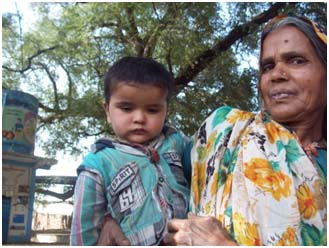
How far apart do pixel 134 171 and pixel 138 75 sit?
36 cm

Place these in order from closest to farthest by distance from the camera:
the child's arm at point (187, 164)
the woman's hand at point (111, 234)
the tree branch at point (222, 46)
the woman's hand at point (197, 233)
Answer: the woman's hand at point (197, 233)
the woman's hand at point (111, 234)
the child's arm at point (187, 164)
the tree branch at point (222, 46)

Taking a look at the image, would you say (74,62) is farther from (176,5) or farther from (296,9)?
(296,9)

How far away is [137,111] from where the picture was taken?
5.77 ft

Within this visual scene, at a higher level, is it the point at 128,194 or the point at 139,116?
the point at 139,116

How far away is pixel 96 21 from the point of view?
7.28 metres

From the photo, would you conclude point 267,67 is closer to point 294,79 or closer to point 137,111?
point 294,79

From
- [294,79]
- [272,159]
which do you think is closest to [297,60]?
[294,79]

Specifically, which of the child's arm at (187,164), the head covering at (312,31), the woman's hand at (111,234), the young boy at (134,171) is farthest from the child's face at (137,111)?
the head covering at (312,31)

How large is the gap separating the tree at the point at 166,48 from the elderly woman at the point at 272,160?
452cm

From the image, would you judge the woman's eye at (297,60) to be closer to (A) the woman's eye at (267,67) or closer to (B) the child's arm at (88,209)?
(A) the woman's eye at (267,67)

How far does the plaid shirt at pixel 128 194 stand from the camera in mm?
1658

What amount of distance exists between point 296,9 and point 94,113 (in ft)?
10.7

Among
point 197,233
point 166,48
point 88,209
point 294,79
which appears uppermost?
point 166,48

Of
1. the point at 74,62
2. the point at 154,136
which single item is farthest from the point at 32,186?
the point at 154,136
